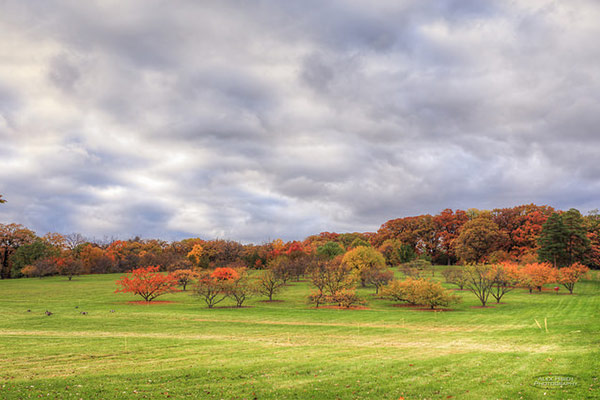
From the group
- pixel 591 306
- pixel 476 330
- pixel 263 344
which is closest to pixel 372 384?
pixel 263 344

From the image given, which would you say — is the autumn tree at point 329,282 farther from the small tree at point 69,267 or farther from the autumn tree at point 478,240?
the small tree at point 69,267

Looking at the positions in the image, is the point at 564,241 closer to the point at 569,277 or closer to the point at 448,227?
the point at 569,277

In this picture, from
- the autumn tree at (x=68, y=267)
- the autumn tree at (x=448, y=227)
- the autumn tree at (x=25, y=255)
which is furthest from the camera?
the autumn tree at (x=448, y=227)

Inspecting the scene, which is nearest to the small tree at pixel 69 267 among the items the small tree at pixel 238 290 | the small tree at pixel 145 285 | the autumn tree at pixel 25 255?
the autumn tree at pixel 25 255

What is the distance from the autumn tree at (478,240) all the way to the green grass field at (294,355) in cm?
5488

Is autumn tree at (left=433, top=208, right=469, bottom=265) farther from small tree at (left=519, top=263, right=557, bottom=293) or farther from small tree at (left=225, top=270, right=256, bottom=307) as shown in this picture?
small tree at (left=225, top=270, right=256, bottom=307)

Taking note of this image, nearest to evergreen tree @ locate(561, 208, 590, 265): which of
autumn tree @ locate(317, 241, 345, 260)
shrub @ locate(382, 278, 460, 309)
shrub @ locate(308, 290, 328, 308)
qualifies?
shrub @ locate(382, 278, 460, 309)

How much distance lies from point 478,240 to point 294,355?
84.2m

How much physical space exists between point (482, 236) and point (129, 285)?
75.3 m

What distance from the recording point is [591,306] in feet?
126

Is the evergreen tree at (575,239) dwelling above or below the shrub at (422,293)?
above

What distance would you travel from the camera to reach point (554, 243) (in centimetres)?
6694

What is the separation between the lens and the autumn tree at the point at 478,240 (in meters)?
89.4

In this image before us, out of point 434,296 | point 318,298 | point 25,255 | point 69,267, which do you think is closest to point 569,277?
point 434,296
